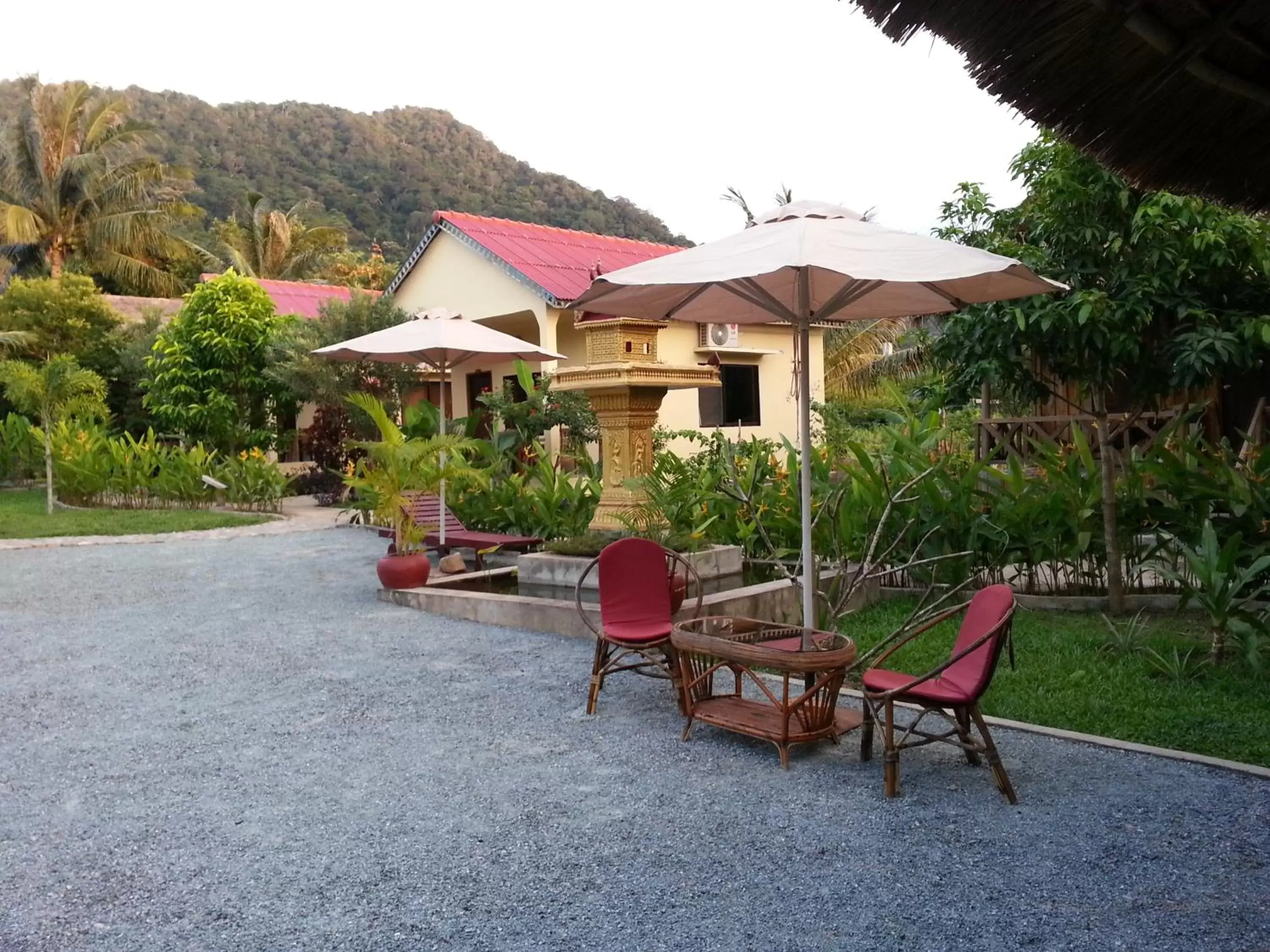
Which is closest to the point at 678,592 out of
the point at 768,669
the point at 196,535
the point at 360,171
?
the point at 768,669

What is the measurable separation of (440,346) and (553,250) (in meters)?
9.18

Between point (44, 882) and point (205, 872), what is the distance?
0.51 meters

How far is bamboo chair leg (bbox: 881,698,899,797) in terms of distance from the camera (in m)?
4.07

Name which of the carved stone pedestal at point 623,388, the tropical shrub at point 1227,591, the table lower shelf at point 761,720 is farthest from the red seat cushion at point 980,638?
the carved stone pedestal at point 623,388

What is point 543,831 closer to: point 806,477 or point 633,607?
point 633,607

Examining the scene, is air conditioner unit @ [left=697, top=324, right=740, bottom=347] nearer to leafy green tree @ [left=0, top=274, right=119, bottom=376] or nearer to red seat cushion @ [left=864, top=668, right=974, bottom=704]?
leafy green tree @ [left=0, top=274, right=119, bottom=376]

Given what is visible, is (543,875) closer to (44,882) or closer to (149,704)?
(44,882)

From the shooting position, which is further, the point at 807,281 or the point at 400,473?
the point at 400,473

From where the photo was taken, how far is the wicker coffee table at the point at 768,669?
441 centimetres

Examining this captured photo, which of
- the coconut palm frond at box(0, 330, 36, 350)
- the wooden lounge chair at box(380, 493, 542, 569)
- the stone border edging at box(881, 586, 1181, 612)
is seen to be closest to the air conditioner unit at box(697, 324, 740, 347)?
the wooden lounge chair at box(380, 493, 542, 569)

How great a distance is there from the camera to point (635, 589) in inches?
217

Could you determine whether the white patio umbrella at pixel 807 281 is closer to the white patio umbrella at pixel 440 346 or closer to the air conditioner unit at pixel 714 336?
the white patio umbrella at pixel 440 346

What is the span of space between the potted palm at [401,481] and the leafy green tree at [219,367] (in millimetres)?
10021

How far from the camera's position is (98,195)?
32.0 metres
